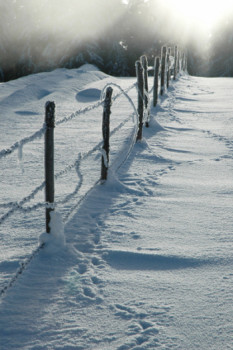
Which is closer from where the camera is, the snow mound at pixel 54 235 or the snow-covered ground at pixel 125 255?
the snow-covered ground at pixel 125 255

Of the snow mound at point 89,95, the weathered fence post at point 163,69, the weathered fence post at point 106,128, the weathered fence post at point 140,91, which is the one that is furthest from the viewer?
the weathered fence post at point 163,69

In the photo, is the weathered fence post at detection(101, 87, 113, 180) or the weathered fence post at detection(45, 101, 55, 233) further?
the weathered fence post at detection(101, 87, 113, 180)

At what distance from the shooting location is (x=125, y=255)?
110 inches

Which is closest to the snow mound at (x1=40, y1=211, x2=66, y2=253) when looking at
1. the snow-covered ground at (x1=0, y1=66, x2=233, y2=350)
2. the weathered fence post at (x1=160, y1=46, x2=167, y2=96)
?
the snow-covered ground at (x1=0, y1=66, x2=233, y2=350)

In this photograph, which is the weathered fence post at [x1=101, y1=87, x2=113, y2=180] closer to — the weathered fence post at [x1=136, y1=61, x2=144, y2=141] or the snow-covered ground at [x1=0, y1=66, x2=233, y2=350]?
the snow-covered ground at [x1=0, y1=66, x2=233, y2=350]

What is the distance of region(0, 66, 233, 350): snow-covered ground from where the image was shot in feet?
6.75

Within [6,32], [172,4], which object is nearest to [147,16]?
[172,4]

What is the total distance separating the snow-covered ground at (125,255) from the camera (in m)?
2.06

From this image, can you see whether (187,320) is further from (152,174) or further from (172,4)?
(172,4)

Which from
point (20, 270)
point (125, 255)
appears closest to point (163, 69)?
point (125, 255)

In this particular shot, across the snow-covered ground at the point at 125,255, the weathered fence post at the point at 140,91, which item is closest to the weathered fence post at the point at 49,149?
the snow-covered ground at the point at 125,255

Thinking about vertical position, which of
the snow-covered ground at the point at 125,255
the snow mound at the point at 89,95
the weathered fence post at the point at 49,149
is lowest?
the snow-covered ground at the point at 125,255

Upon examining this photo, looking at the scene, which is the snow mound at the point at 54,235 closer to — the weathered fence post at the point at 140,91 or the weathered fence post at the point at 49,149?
the weathered fence post at the point at 49,149

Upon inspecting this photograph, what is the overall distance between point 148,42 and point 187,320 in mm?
31934
